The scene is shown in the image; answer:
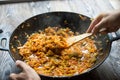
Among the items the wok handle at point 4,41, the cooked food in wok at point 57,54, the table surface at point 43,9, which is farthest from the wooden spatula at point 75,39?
the wok handle at point 4,41

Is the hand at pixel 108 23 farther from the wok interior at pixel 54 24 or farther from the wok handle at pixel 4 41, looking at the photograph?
the wok handle at pixel 4 41

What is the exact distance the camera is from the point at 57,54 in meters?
1.22

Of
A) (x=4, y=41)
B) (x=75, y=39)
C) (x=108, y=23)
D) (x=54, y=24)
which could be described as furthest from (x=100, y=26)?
(x=4, y=41)

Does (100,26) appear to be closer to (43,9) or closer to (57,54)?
(57,54)

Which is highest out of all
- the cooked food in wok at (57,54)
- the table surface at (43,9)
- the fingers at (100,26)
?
the table surface at (43,9)

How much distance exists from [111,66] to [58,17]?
1.46 feet

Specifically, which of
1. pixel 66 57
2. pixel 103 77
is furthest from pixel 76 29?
pixel 103 77

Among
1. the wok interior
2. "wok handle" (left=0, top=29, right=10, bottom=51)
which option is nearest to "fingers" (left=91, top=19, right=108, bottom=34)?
the wok interior

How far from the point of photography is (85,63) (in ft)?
3.80

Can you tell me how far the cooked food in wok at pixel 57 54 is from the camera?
1.13m

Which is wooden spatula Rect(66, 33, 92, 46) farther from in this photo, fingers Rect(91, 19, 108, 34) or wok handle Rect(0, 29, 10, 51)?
wok handle Rect(0, 29, 10, 51)

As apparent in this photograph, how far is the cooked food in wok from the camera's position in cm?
113

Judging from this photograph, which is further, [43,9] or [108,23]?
[43,9]

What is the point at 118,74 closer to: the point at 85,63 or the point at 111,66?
the point at 111,66
